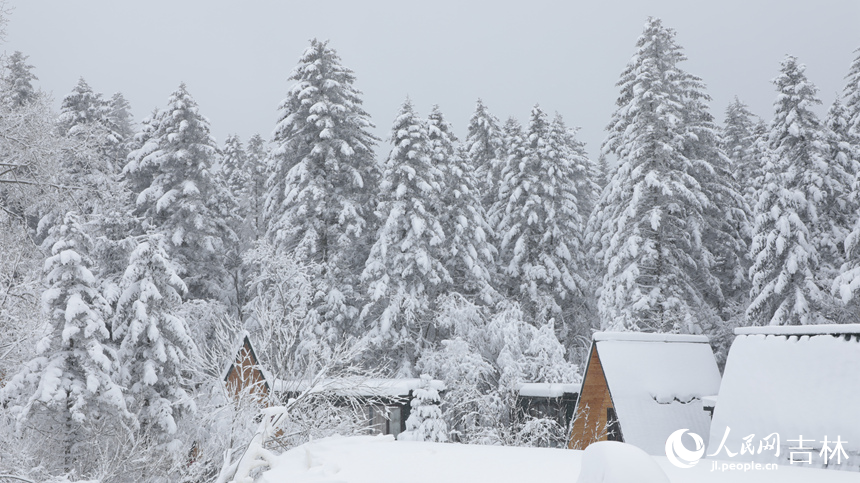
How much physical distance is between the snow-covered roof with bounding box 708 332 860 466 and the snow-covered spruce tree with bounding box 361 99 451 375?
14.7 m

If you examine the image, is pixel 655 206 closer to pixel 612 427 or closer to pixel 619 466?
pixel 612 427

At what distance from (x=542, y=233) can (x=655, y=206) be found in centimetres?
601

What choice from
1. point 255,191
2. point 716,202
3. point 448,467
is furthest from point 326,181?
point 448,467

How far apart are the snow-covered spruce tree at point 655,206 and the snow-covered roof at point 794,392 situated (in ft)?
40.9

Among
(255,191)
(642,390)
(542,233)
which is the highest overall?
(255,191)

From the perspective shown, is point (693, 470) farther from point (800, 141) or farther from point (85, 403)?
point (800, 141)

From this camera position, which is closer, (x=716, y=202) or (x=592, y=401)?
(x=592, y=401)

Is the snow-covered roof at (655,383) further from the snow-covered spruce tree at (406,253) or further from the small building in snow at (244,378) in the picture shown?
the small building in snow at (244,378)

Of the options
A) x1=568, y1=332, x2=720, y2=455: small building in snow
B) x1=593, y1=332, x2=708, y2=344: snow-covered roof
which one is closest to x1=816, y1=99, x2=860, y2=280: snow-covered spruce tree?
x1=593, y1=332, x2=708, y2=344: snow-covered roof

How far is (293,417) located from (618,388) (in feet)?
29.5

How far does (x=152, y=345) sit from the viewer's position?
771 inches

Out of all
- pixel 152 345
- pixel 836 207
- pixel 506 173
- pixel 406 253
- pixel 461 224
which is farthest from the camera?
pixel 506 173

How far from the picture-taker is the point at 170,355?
1942 centimetres

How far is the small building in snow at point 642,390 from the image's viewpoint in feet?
58.8
